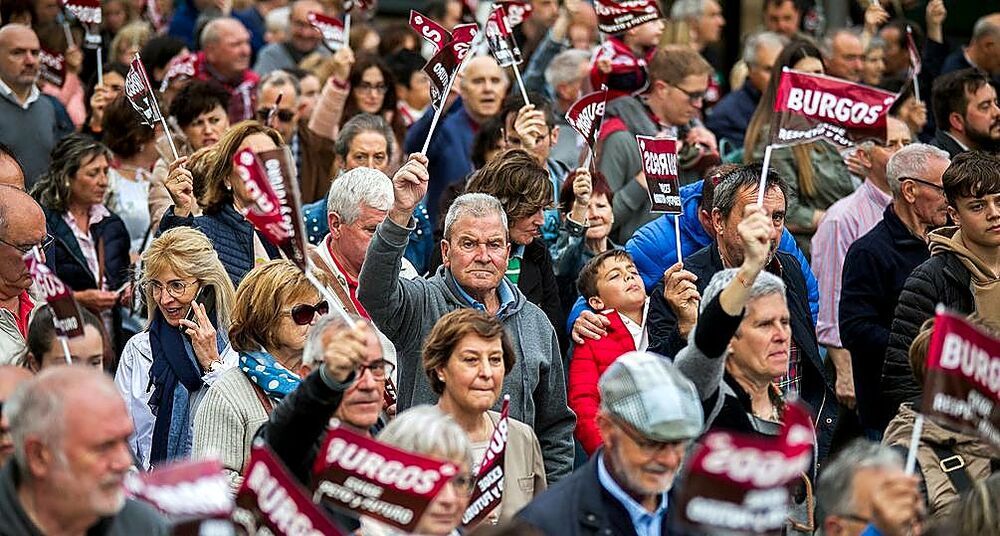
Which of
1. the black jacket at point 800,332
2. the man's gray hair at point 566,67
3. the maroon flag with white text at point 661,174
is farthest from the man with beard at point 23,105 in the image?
the black jacket at point 800,332

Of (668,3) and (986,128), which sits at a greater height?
(986,128)

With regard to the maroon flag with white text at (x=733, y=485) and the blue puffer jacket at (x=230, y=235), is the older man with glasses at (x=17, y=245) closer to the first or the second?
the blue puffer jacket at (x=230, y=235)

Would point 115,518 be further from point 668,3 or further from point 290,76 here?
point 668,3

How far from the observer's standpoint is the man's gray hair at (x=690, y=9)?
51.3 feet

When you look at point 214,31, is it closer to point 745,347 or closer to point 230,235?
point 230,235

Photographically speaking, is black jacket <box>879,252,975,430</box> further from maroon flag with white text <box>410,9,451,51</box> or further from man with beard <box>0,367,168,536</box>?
man with beard <box>0,367,168,536</box>

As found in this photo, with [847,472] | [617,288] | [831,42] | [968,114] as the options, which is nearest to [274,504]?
[847,472]

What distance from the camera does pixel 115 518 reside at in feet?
16.0

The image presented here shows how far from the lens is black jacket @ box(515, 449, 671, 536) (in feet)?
17.7

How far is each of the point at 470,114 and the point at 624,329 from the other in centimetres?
390

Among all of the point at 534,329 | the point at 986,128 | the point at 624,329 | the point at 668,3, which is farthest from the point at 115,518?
the point at 668,3

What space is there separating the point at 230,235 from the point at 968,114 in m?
4.41

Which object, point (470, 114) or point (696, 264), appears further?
point (470, 114)

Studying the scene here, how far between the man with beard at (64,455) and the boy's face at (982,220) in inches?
177
